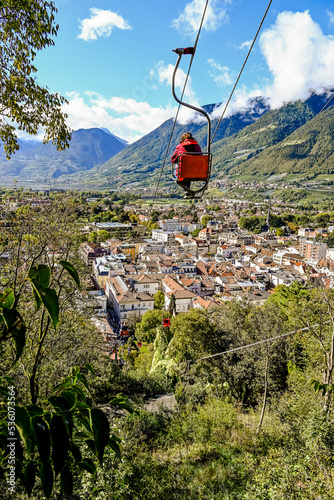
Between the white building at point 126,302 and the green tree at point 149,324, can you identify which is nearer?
the green tree at point 149,324

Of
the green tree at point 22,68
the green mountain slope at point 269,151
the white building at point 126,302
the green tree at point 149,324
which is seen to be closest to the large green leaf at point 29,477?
the green tree at point 22,68

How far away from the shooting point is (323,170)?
13000 cm

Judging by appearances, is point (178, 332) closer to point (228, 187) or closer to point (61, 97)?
point (61, 97)

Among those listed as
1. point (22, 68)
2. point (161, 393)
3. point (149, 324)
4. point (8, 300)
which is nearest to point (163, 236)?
point (149, 324)

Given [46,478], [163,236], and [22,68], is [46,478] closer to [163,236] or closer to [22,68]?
[22,68]

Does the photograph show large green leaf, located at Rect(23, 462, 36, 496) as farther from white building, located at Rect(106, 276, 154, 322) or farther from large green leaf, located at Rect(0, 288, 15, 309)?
white building, located at Rect(106, 276, 154, 322)

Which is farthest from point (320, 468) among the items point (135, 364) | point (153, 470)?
point (135, 364)

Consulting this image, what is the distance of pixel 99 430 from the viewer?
60 cm

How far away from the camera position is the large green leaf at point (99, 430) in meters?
0.58

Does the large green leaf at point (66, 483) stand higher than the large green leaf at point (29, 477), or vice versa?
the large green leaf at point (66, 483)

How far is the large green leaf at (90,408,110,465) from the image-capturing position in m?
0.58

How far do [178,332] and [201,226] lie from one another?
58348 mm

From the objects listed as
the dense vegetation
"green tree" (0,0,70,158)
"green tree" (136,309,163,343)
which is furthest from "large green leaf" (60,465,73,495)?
"green tree" (136,309,163,343)

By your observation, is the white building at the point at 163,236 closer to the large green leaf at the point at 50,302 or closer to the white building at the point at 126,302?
the white building at the point at 126,302
